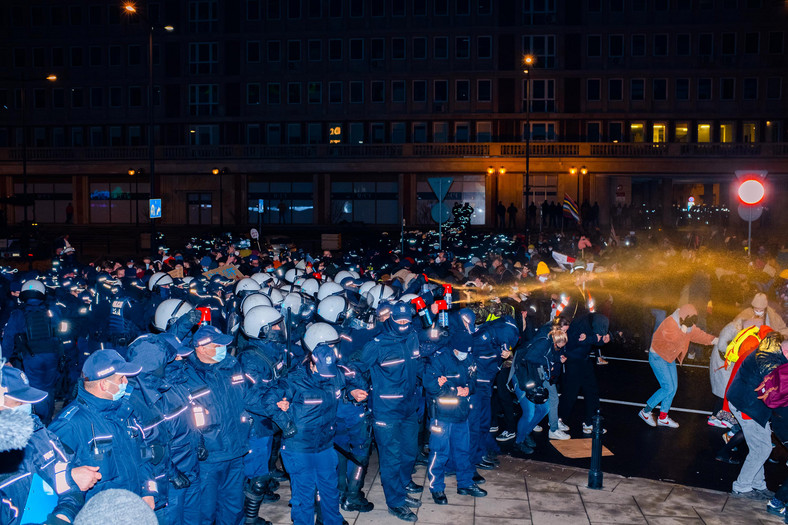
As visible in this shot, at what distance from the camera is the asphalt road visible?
927 cm

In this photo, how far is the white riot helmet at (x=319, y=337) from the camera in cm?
748

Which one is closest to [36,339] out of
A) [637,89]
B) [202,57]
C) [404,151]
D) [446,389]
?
[446,389]

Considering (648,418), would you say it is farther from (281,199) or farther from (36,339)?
(281,199)

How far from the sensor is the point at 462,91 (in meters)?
52.5

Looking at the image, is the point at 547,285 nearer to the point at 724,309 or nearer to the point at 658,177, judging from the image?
the point at 724,309

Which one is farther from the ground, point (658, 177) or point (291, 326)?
point (658, 177)

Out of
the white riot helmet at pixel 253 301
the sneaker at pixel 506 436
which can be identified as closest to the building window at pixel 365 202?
the sneaker at pixel 506 436

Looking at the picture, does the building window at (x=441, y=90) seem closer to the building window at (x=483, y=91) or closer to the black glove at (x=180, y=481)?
the building window at (x=483, y=91)

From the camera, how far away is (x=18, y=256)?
26.8 meters

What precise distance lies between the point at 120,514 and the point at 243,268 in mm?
14398

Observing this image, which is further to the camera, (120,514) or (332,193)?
(332,193)

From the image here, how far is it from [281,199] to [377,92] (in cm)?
1012

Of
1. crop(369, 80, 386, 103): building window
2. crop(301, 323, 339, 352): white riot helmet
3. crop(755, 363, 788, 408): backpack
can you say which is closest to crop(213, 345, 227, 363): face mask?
crop(301, 323, 339, 352): white riot helmet

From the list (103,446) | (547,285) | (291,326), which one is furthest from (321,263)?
(103,446)
